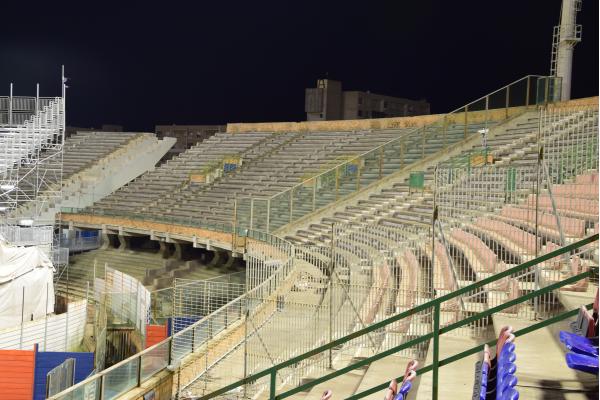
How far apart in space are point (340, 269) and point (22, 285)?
8206 mm

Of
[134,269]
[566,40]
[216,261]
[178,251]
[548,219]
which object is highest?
[566,40]

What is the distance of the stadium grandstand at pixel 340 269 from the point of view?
20.7ft

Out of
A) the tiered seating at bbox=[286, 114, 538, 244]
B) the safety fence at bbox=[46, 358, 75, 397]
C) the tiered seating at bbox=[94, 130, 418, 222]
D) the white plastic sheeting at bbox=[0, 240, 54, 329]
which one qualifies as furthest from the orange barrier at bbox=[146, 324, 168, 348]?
the tiered seating at bbox=[94, 130, 418, 222]

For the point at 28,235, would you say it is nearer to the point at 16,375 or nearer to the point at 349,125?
the point at 16,375

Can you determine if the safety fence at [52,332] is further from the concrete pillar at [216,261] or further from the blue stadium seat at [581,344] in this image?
the blue stadium seat at [581,344]

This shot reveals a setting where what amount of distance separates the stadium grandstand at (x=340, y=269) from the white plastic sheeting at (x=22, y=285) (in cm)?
5

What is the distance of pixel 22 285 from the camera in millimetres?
16000

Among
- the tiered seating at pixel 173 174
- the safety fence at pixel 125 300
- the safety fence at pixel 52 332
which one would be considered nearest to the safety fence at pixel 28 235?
the safety fence at pixel 125 300

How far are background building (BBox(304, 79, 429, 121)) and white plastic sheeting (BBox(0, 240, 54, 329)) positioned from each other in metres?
27.6

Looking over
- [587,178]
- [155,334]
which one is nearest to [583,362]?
[587,178]

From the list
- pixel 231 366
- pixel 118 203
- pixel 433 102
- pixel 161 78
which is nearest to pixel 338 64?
pixel 433 102

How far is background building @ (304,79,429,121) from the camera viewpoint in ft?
140

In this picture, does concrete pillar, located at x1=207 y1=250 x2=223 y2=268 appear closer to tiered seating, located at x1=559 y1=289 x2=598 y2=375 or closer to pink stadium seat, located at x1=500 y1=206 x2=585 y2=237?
pink stadium seat, located at x1=500 y1=206 x2=585 y2=237

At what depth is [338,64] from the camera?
54.9 meters
